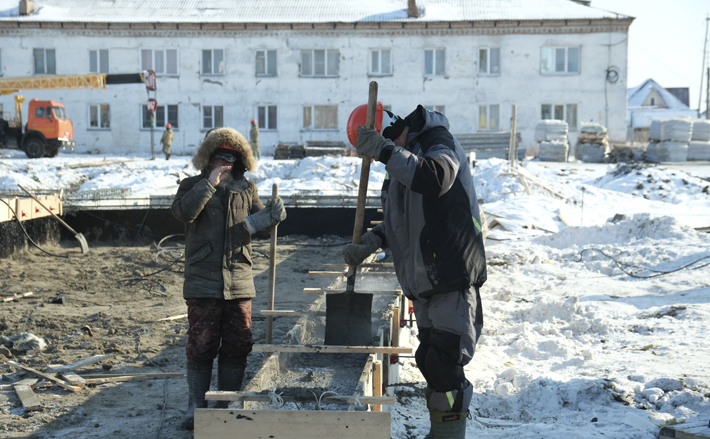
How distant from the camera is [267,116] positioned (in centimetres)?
2766

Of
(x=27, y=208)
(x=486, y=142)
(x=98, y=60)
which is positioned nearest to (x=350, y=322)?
(x=27, y=208)

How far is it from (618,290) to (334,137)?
2075 centimetres

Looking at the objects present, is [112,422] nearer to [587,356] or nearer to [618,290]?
[587,356]

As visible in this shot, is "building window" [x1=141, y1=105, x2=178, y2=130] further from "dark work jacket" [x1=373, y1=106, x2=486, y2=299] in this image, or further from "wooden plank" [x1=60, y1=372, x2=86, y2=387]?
"dark work jacket" [x1=373, y1=106, x2=486, y2=299]

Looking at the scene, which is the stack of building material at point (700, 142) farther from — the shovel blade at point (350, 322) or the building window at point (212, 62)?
the shovel blade at point (350, 322)

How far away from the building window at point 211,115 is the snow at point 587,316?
1230 centimetres

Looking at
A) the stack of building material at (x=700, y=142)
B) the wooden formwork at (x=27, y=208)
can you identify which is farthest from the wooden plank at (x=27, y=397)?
the stack of building material at (x=700, y=142)

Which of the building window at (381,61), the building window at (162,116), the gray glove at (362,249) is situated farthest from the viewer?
the building window at (162,116)

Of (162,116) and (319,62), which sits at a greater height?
(319,62)

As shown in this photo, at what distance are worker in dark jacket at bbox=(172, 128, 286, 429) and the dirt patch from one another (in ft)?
1.45

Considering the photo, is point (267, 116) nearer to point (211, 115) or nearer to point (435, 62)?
point (211, 115)

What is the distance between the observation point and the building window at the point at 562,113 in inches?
1060

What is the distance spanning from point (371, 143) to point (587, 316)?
4.26 meters

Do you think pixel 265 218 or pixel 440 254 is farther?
pixel 265 218
